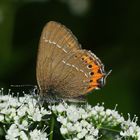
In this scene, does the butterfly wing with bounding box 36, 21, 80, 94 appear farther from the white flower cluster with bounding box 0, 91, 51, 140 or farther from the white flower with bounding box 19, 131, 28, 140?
the white flower with bounding box 19, 131, 28, 140

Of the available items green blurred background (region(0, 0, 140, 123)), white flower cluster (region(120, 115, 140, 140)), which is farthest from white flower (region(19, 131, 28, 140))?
green blurred background (region(0, 0, 140, 123))

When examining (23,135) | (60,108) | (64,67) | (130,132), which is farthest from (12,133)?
(130,132)

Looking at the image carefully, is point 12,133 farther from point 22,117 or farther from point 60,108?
point 60,108

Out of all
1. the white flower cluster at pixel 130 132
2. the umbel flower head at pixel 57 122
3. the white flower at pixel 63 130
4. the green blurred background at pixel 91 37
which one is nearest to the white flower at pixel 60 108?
the umbel flower head at pixel 57 122

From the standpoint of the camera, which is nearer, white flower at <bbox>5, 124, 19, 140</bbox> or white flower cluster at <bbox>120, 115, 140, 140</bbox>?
white flower at <bbox>5, 124, 19, 140</bbox>

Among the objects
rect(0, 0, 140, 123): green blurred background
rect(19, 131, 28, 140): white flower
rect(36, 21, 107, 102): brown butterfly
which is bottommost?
rect(19, 131, 28, 140): white flower

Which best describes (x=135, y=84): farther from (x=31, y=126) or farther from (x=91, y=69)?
(x=31, y=126)
